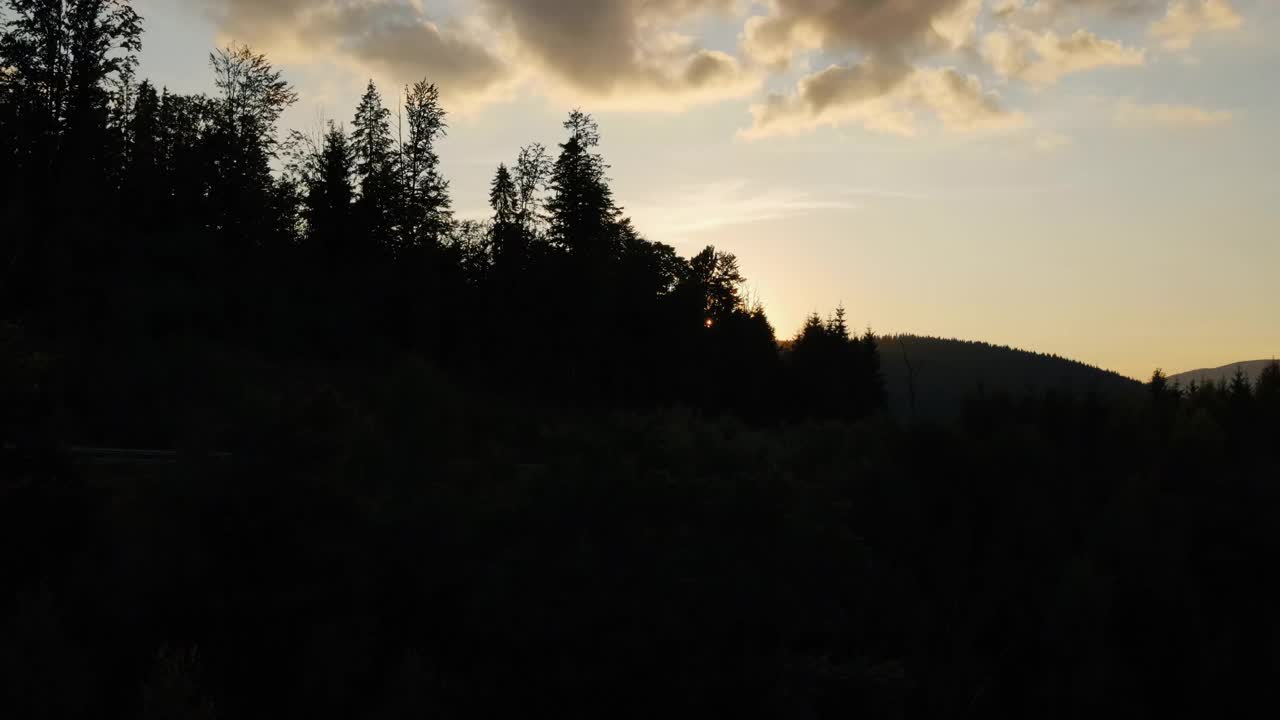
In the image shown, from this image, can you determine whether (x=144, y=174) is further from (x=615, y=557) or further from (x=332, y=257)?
(x=615, y=557)

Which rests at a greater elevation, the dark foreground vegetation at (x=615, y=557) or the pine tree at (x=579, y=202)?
the pine tree at (x=579, y=202)

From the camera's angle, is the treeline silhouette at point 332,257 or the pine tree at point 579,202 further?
the pine tree at point 579,202

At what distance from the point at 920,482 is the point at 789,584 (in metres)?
4.90

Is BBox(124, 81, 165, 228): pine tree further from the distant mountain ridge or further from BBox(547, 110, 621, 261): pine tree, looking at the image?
the distant mountain ridge

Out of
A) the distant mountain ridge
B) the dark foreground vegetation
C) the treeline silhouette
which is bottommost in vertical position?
the dark foreground vegetation

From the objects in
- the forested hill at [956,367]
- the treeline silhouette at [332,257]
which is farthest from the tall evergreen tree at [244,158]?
the forested hill at [956,367]

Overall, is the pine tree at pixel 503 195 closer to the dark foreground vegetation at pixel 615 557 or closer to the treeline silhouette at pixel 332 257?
the treeline silhouette at pixel 332 257

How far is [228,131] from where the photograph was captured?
54.9m

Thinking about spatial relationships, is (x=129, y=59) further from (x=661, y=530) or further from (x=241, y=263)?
(x=661, y=530)

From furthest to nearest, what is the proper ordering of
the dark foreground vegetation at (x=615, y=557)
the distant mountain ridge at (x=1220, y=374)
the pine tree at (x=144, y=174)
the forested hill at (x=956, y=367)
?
the forested hill at (x=956, y=367), the pine tree at (x=144, y=174), the distant mountain ridge at (x=1220, y=374), the dark foreground vegetation at (x=615, y=557)

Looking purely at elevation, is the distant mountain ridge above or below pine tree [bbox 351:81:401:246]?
below

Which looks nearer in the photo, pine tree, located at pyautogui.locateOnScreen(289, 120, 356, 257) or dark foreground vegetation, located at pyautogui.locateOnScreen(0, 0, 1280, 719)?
dark foreground vegetation, located at pyautogui.locateOnScreen(0, 0, 1280, 719)

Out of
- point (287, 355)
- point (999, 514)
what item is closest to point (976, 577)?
point (999, 514)

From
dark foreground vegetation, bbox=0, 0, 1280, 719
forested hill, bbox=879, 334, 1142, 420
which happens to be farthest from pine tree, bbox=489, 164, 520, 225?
forested hill, bbox=879, 334, 1142, 420
